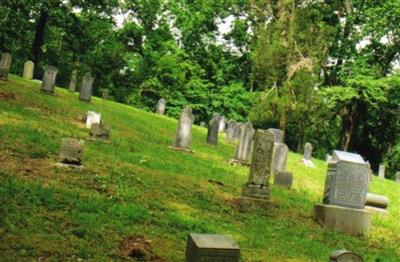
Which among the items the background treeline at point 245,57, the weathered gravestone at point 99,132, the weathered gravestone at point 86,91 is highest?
the background treeline at point 245,57

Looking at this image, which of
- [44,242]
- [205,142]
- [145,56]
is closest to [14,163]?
[44,242]

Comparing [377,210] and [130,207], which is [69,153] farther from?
[377,210]

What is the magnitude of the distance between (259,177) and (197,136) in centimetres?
1244

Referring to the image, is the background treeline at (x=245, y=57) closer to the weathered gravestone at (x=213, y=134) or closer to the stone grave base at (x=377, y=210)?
the weathered gravestone at (x=213, y=134)

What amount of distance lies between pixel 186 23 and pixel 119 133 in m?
28.6

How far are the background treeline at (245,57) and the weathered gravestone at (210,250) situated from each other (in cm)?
2446

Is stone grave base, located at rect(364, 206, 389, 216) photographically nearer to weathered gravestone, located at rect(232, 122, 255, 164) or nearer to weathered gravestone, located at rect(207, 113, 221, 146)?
weathered gravestone, located at rect(232, 122, 255, 164)

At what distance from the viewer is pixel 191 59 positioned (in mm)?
45188

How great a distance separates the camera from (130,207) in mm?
8852

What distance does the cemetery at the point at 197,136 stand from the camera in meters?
7.90

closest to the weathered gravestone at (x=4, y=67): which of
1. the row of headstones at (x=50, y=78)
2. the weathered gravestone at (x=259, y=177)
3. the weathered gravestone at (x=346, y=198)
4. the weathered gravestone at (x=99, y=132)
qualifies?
the row of headstones at (x=50, y=78)

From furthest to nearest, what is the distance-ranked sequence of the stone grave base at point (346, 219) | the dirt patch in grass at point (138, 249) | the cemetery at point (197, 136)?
the stone grave base at point (346, 219)
the cemetery at point (197, 136)
the dirt patch in grass at point (138, 249)

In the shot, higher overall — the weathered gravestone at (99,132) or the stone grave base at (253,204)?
the weathered gravestone at (99,132)

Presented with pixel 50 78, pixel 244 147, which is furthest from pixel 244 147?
pixel 50 78
